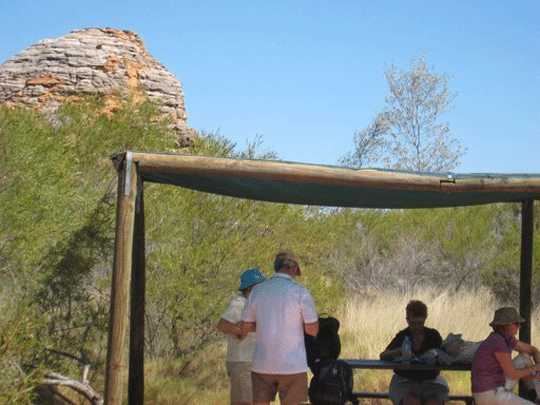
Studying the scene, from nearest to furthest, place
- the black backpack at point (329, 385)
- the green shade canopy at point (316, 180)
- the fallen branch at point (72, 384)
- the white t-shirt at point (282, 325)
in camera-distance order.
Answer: the white t-shirt at point (282, 325)
the green shade canopy at point (316, 180)
the black backpack at point (329, 385)
the fallen branch at point (72, 384)

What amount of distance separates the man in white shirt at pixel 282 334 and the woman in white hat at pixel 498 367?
1.45 meters

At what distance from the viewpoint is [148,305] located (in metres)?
11.6

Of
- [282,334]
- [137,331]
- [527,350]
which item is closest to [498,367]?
[527,350]

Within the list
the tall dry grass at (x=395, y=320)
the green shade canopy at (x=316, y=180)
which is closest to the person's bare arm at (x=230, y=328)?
the green shade canopy at (x=316, y=180)

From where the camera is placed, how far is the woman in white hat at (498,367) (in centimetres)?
693

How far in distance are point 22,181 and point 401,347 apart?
13.2ft

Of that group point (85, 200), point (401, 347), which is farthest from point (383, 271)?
point (401, 347)

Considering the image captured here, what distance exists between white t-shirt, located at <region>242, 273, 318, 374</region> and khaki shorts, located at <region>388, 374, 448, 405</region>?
1.74 metres

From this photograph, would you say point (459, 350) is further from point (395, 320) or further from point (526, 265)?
point (395, 320)

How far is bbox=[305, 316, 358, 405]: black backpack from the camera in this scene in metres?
6.82

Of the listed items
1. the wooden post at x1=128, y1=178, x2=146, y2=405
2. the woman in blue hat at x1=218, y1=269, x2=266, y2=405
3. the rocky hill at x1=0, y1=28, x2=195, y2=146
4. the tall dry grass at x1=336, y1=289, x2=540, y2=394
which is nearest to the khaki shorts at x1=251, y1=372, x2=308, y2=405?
the woman in blue hat at x1=218, y1=269, x2=266, y2=405

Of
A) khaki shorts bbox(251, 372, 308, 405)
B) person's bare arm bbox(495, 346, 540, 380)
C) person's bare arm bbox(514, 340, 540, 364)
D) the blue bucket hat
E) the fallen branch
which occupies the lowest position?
the fallen branch

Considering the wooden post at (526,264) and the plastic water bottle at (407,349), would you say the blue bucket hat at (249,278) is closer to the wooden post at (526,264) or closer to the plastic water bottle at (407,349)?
the plastic water bottle at (407,349)

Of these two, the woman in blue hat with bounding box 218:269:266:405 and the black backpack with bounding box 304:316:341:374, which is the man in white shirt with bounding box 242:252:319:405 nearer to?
the woman in blue hat with bounding box 218:269:266:405
